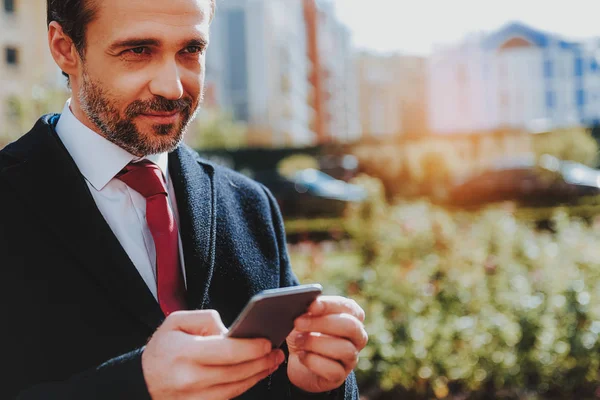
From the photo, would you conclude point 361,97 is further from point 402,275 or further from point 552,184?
point 402,275

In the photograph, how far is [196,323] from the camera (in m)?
1.12

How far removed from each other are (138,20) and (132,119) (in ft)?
0.71

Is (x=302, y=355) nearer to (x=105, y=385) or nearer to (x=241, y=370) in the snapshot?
(x=241, y=370)

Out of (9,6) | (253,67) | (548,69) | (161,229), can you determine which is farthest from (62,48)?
(548,69)

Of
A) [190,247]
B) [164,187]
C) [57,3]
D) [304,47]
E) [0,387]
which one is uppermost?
[304,47]

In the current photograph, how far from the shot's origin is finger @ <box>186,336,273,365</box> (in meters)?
1.09

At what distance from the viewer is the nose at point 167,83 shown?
4.86 ft

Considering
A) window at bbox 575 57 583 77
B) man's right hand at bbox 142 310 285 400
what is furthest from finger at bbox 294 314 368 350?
window at bbox 575 57 583 77

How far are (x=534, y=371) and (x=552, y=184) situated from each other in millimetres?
14948

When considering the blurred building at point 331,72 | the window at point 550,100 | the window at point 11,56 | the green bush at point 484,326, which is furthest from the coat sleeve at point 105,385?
the window at point 550,100

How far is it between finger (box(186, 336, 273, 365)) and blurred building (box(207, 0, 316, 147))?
42351mm

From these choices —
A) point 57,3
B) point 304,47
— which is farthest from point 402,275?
point 304,47

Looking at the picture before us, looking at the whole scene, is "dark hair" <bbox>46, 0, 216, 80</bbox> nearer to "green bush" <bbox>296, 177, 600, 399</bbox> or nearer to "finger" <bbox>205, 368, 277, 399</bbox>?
"finger" <bbox>205, 368, 277, 399</bbox>

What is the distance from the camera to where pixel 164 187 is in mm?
1626
